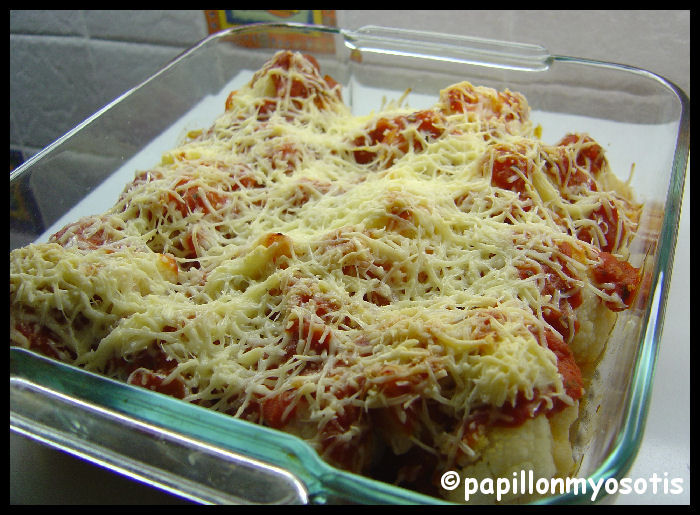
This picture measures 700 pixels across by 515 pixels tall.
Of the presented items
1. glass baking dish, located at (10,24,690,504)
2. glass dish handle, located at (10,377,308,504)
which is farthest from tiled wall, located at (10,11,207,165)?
glass dish handle, located at (10,377,308,504)

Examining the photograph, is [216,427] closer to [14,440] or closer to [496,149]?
[14,440]

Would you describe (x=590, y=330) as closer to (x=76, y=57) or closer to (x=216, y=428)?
(x=216, y=428)

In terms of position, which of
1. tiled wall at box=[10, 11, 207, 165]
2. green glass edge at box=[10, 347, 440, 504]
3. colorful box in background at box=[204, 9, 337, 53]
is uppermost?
colorful box in background at box=[204, 9, 337, 53]

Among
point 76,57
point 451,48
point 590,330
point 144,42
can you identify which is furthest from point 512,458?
point 76,57

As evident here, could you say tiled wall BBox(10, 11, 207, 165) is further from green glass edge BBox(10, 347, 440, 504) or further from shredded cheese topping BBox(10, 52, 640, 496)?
green glass edge BBox(10, 347, 440, 504)

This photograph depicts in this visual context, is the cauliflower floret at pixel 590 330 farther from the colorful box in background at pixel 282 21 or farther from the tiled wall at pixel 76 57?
the tiled wall at pixel 76 57

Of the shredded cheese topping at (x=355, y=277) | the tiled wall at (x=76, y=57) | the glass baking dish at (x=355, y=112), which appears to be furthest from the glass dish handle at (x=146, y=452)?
the tiled wall at (x=76, y=57)
